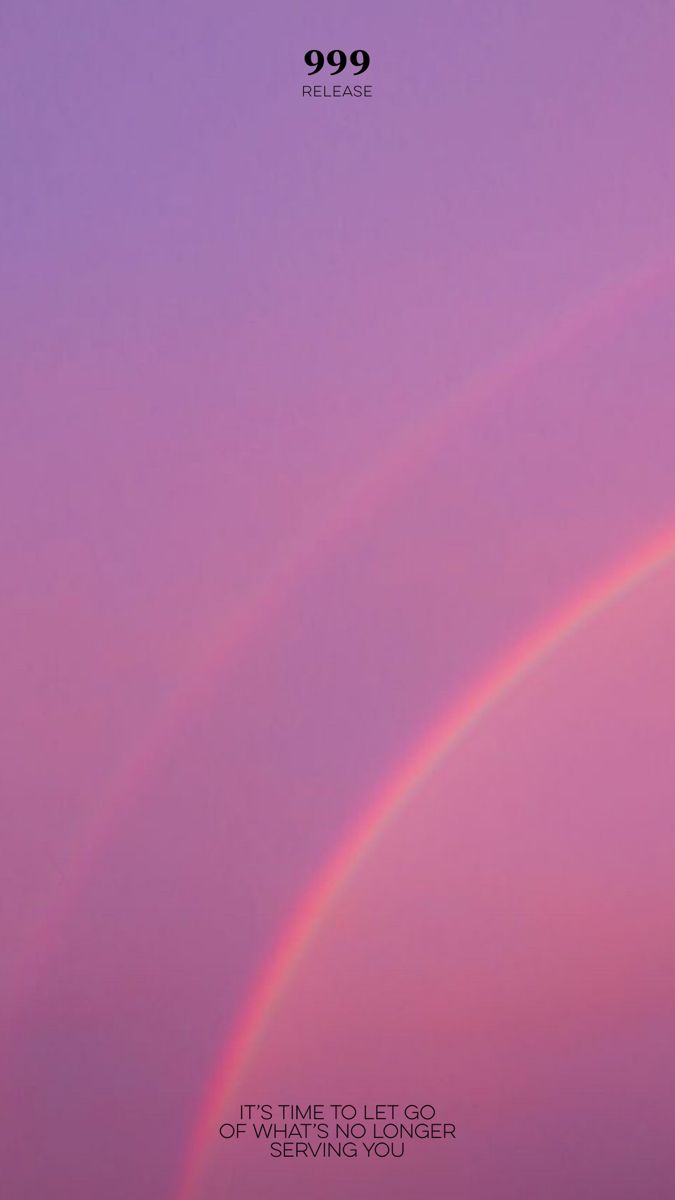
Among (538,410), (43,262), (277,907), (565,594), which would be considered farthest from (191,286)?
(277,907)

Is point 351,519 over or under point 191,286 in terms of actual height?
under

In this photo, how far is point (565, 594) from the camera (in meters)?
2.97

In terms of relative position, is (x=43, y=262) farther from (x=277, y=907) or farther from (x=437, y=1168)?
(x=437, y=1168)

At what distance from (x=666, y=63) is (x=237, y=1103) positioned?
2759 millimetres

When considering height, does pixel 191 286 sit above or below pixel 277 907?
above

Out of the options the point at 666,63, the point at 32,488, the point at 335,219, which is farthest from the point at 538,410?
the point at 32,488

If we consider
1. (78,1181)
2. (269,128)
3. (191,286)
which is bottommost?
(78,1181)

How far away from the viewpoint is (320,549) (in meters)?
2.98

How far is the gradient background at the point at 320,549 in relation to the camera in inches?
115

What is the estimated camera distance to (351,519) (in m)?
2.98

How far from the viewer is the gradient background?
291cm

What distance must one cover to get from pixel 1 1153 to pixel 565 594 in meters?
1.94

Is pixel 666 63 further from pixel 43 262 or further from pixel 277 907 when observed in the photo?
pixel 277 907

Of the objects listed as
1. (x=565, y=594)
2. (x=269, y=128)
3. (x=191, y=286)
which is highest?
(x=269, y=128)
